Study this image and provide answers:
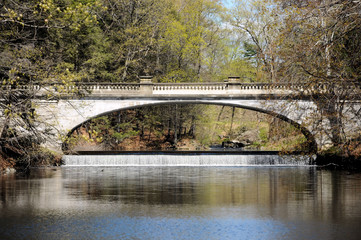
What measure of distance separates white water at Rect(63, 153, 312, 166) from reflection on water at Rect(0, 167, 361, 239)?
534 cm

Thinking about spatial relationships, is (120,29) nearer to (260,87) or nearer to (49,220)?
(260,87)

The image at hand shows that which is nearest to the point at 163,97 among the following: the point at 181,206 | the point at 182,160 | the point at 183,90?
the point at 183,90

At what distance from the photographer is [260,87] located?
3544 centimetres

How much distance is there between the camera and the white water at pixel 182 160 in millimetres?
31422

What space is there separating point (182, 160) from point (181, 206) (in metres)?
15.4

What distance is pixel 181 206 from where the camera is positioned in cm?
1619

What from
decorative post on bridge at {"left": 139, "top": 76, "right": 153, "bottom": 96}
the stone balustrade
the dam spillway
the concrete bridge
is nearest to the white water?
the dam spillway

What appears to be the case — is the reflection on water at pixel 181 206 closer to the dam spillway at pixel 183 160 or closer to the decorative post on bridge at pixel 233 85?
the dam spillway at pixel 183 160

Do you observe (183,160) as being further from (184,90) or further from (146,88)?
(146,88)

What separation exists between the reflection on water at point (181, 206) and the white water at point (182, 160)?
17.5 feet

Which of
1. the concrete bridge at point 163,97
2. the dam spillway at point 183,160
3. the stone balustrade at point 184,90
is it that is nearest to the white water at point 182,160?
the dam spillway at point 183,160

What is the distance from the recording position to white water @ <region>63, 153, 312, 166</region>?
103 feet

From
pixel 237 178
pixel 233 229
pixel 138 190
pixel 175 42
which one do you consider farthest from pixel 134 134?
pixel 233 229

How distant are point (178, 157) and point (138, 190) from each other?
11.8 metres
